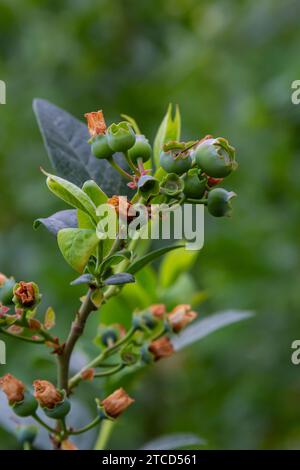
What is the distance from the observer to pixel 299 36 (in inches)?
109

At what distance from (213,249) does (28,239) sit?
682mm

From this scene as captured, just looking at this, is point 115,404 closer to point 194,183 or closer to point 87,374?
point 87,374

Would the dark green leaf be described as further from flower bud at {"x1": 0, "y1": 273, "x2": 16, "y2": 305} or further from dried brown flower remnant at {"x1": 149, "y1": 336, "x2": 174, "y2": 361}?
dried brown flower remnant at {"x1": 149, "y1": 336, "x2": 174, "y2": 361}

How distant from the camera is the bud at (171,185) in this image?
0.78 m

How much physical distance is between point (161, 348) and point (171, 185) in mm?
272

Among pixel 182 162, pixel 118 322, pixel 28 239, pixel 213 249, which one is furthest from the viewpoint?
pixel 28 239

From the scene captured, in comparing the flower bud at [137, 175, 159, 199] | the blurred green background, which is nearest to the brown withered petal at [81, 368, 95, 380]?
the flower bud at [137, 175, 159, 199]

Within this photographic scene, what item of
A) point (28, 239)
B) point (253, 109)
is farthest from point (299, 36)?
point (28, 239)

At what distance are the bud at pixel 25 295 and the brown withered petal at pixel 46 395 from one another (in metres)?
0.09

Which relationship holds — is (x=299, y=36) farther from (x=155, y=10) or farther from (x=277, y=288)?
(x=277, y=288)

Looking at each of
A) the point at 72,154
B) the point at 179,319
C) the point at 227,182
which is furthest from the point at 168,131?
the point at 227,182

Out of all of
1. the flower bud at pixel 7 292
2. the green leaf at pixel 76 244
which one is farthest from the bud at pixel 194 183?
the flower bud at pixel 7 292
